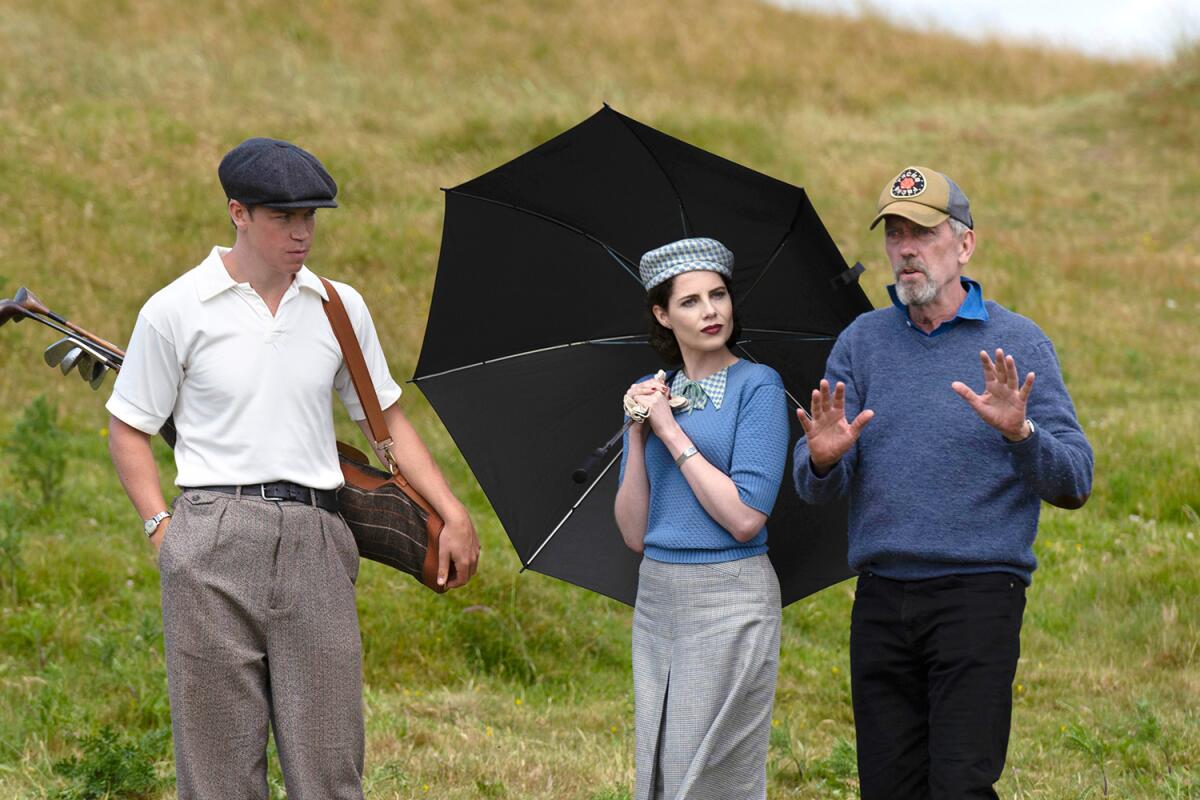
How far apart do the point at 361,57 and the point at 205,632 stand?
64.3 feet

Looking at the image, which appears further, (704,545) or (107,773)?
(107,773)

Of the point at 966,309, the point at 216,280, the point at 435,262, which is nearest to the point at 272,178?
the point at 216,280

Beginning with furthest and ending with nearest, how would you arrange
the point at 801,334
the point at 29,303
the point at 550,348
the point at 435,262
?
the point at 435,262 < the point at 550,348 < the point at 801,334 < the point at 29,303

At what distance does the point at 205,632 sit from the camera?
3957 millimetres

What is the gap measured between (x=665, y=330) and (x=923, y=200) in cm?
85

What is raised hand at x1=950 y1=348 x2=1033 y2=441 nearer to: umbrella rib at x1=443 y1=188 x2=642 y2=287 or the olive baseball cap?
the olive baseball cap

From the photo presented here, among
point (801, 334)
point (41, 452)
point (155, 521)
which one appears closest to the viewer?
point (155, 521)

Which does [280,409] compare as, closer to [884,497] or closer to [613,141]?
[613,141]

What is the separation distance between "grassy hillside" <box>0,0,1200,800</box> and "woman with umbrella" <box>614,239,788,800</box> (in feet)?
4.97

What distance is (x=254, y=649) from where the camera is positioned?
4027mm

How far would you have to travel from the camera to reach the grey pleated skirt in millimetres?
4125

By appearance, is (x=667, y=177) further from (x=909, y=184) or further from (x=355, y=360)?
(x=355, y=360)

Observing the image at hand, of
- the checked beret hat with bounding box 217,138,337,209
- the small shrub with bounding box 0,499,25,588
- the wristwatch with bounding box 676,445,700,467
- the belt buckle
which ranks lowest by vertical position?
the small shrub with bounding box 0,499,25,588

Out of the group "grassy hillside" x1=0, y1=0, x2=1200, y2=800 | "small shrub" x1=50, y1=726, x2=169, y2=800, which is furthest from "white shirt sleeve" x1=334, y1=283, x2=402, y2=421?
"small shrub" x1=50, y1=726, x2=169, y2=800
